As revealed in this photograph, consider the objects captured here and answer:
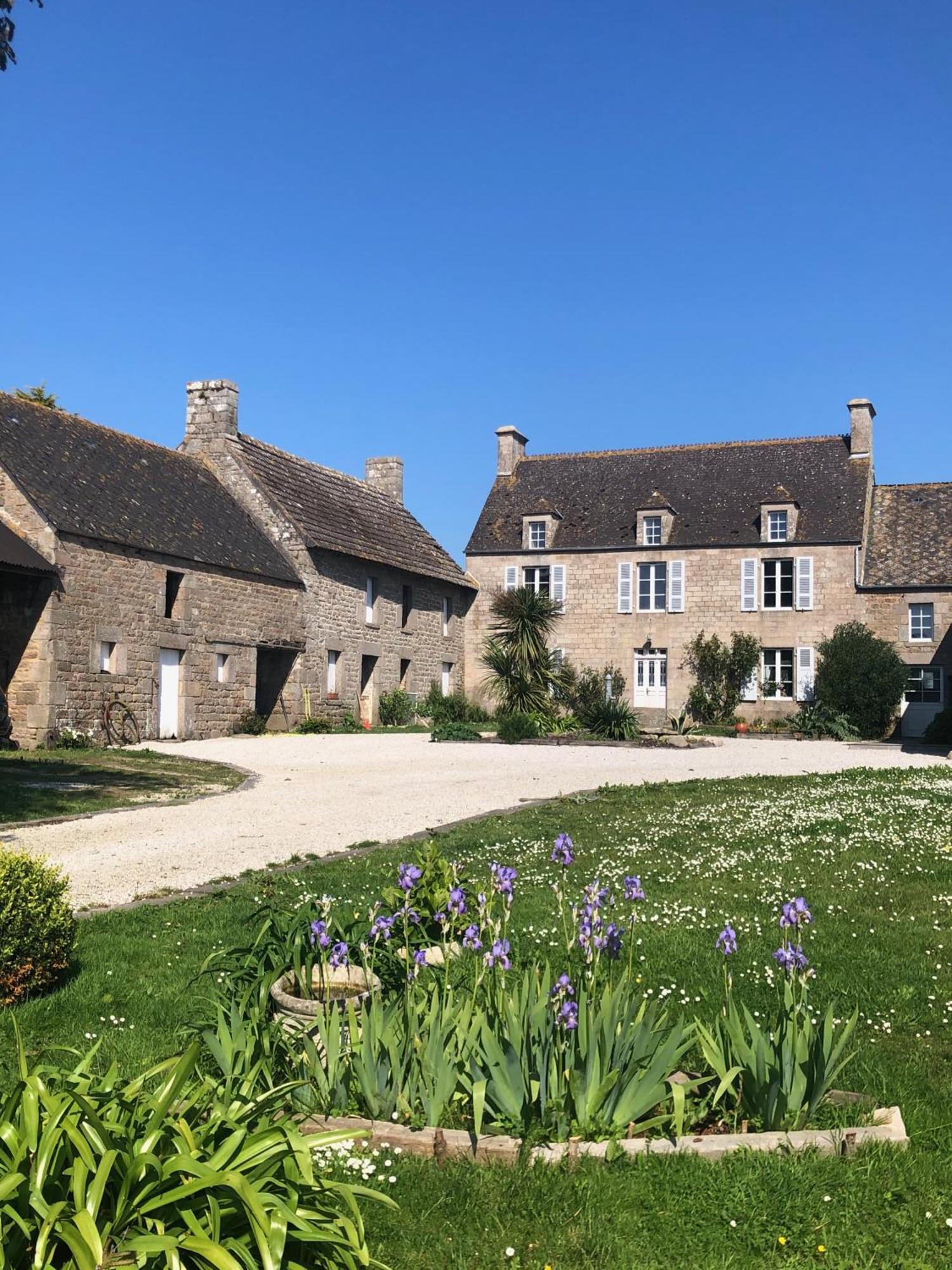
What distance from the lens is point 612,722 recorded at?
27234 mm

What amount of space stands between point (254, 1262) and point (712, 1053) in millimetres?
1896

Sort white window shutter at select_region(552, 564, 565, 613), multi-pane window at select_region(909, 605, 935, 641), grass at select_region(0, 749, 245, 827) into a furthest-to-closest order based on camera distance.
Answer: white window shutter at select_region(552, 564, 565, 613), multi-pane window at select_region(909, 605, 935, 641), grass at select_region(0, 749, 245, 827)

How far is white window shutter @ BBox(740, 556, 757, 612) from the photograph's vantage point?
35594 mm

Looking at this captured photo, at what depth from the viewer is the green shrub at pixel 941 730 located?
92.1 feet

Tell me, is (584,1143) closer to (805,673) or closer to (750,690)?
(805,673)

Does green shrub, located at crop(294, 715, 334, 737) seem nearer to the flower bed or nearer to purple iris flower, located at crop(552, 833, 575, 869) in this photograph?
purple iris flower, located at crop(552, 833, 575, 869)

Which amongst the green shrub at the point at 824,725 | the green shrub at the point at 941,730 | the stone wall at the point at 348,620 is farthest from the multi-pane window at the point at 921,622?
the stone wall at the point at 348,620

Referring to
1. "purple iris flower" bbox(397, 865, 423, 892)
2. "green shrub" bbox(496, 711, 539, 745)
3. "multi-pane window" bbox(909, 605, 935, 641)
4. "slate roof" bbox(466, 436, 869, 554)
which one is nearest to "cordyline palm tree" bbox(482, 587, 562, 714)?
"green shrub" bbox(496, 711, 539, 745)

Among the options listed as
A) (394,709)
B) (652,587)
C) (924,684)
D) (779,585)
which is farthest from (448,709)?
(924,684)

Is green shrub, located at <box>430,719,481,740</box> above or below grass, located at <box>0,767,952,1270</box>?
above

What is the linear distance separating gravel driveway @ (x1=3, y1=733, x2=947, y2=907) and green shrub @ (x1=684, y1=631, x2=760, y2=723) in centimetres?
737

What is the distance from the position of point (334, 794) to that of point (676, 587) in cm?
2314

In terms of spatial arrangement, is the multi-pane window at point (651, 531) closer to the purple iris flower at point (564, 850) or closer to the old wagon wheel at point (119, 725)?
the old wagon wheel at point (119, 725)

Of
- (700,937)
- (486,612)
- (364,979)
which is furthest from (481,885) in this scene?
(486,612)
